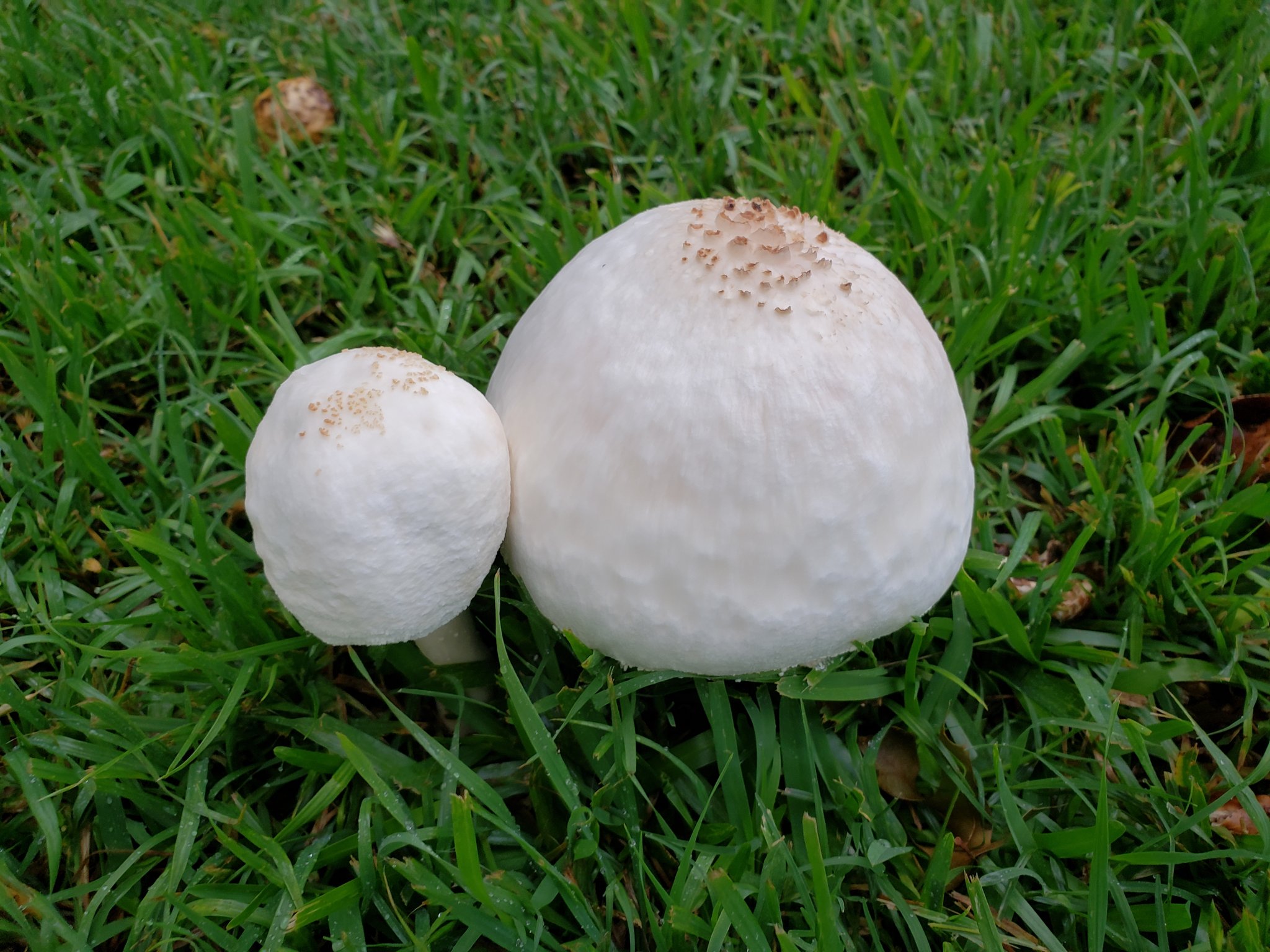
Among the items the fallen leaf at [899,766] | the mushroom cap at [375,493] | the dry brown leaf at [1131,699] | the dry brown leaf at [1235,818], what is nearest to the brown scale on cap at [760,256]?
the mushroom cap at [375,493]

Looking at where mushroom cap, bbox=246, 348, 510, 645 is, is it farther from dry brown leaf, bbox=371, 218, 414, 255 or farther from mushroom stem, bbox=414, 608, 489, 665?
dry brown leaf, bbox=371, 218, 414, 255

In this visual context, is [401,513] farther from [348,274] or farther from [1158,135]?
[1158,135]

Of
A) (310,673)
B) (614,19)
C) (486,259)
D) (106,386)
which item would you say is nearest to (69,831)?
(310,673)

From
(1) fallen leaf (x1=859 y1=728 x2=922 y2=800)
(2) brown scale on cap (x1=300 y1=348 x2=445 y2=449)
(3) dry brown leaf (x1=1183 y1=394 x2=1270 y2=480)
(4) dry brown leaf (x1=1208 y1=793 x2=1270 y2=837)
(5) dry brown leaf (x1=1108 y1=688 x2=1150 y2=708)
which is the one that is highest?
(2) brown scale on cap (x1=300 y1=348 x2=445 y2=449)

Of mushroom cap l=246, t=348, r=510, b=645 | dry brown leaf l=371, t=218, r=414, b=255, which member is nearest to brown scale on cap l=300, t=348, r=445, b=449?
mushroom cap l=246, t=348, r=510, b=645

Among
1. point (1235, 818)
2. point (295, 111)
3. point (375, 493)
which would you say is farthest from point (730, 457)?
point (295, 111)

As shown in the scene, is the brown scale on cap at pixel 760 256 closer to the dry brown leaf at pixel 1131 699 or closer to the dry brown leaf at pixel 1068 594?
the dry brown leaf at pixel 1068 594

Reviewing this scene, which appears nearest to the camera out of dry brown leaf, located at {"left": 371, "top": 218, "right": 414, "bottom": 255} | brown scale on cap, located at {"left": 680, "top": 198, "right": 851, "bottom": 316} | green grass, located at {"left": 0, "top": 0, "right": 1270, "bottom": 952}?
brown scale on cap, located at {"left": 680, "top": 198, "right": 851, "bottom": 316}
